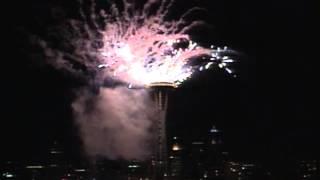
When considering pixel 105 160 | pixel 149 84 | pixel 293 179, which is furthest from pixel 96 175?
pixel 149 84

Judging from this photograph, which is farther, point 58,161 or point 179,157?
point 179,157

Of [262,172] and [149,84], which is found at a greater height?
[149,84]

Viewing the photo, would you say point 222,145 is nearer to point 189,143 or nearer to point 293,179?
point 189,143

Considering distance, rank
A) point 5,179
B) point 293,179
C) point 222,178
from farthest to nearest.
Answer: point 222,178, point 5,179, point 293,179

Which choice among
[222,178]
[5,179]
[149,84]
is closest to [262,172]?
[222,178]

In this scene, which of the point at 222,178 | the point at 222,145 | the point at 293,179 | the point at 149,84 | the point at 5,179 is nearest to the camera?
the point at 149,84

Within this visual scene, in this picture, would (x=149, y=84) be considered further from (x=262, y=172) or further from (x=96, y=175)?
(x=262, y=172)

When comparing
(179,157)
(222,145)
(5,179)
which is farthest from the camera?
(222,145)

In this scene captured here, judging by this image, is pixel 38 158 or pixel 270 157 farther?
pixel 270 157

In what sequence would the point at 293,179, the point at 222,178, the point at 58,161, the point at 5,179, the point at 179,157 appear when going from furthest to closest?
the point at 179,157 → the point at 222,178 → the point at 58,161 → the point at 5,179 → the point at 293,179
